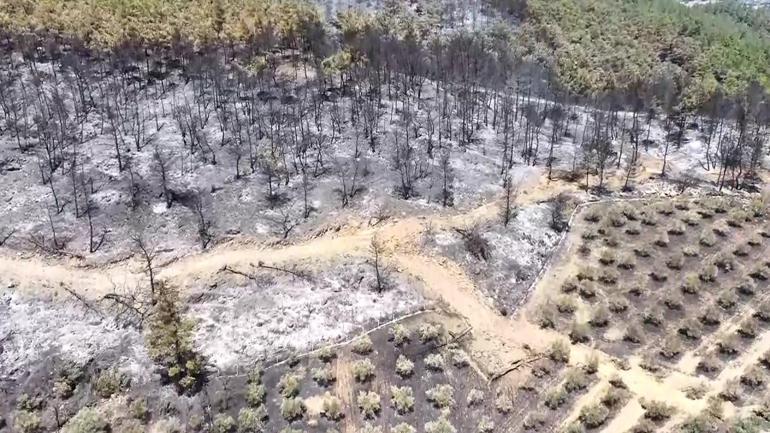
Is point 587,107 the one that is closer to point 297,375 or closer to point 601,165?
point 601,165

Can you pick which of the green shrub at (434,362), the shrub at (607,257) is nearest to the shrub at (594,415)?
the green shrub at (434,362)

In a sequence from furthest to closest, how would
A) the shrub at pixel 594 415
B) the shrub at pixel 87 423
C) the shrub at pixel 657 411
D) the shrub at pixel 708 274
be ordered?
the shrub at pixel 708 274, the shrub at pixel 657 411, the shrub at pixel 594 415, the shrub at pixel 87 423

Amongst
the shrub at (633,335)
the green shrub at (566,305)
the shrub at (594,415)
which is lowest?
the shrub at (594,415)

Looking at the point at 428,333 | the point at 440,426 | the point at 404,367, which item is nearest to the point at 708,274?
the point at 428,333

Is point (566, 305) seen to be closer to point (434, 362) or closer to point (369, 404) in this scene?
point (434, 362)

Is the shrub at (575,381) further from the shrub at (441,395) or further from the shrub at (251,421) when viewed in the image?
the shrub at (251,421)

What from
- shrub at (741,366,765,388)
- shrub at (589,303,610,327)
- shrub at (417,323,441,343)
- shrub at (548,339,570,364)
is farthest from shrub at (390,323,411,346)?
shrub at (741,366,765,388)
